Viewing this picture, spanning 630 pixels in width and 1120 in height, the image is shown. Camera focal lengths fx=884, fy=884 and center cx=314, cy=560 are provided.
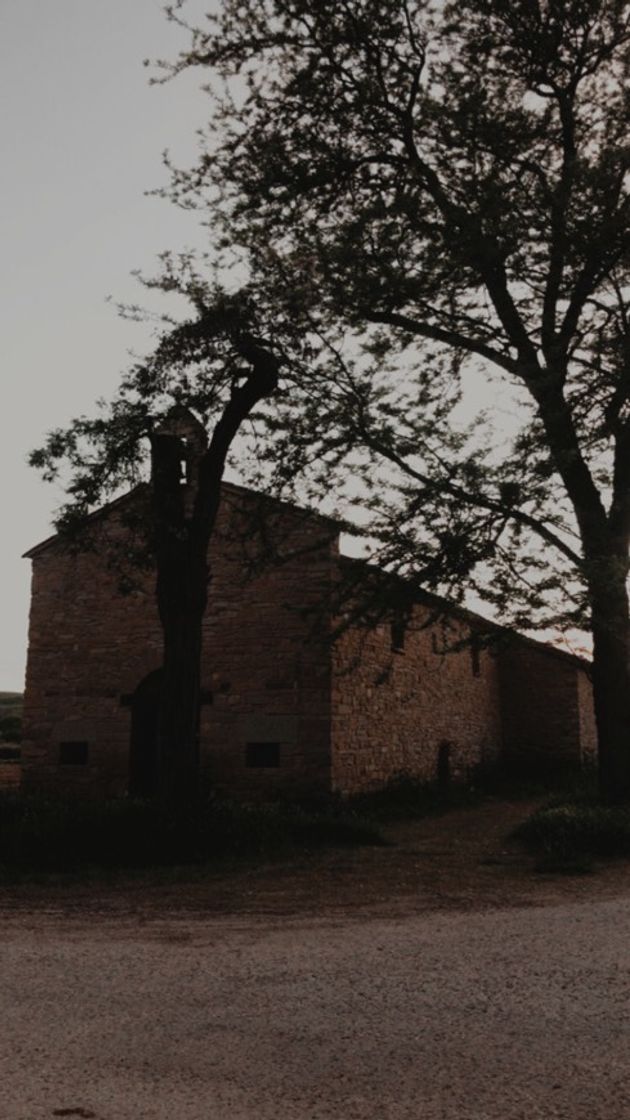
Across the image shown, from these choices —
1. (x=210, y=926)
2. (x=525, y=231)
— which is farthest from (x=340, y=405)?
(x=210, y=926)

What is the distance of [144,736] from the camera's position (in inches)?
661

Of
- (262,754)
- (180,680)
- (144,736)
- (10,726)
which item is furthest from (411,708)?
(10,726)

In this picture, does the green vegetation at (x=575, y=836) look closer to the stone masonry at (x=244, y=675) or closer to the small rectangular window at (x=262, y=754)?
the stone masonry at (x=244, y=675)

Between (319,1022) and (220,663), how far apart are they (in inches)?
457

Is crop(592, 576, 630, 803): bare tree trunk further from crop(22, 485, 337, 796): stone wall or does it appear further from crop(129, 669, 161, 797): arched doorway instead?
crop(129, 669, 161, 797): arched doorway

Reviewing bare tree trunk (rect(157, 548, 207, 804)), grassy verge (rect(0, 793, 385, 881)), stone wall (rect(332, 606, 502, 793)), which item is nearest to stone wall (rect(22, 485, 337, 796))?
stone wall (rect(332, 606, 502, 793))

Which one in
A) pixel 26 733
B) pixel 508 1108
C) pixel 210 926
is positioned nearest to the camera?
pixel 508 1108

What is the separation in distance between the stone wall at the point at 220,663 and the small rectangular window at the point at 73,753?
19 mm

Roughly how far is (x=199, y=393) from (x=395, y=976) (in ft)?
29.0

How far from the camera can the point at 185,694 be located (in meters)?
11.6

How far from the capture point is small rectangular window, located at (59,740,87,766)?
16.8m

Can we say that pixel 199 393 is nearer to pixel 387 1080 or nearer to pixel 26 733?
pixel 26 733

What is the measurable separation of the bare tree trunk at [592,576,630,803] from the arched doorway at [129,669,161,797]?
7980 millimetres

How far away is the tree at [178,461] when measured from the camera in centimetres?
1164
